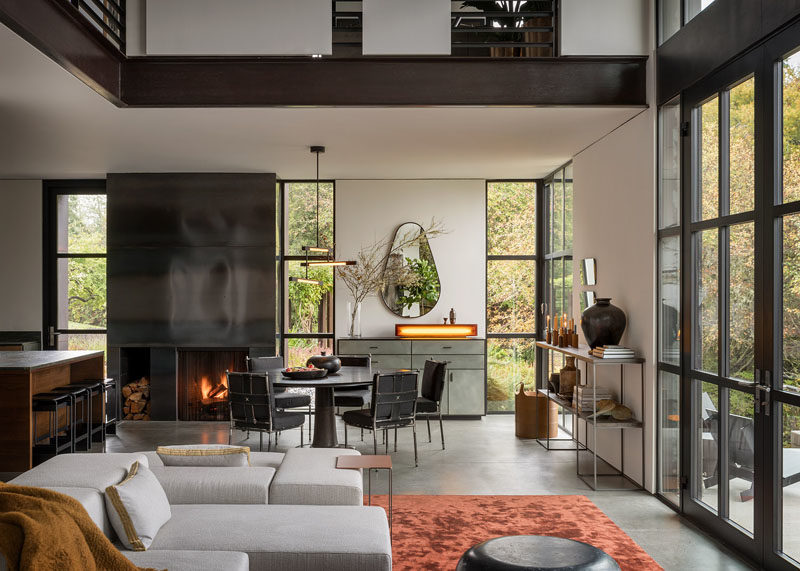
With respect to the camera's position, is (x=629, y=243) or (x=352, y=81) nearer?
(x=352, y=81)

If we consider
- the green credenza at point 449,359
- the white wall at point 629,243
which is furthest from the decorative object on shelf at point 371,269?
the white wall at point 629,243

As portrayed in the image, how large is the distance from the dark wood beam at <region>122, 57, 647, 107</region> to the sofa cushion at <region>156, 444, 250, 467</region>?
2687 mm

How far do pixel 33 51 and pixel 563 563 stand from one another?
4.08 meters

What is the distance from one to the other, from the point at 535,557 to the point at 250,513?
150 cm

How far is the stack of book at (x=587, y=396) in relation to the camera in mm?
6340

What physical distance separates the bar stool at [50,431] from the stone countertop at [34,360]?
30cm

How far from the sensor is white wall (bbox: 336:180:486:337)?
9617 mm

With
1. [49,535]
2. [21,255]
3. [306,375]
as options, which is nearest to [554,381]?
[306,375]

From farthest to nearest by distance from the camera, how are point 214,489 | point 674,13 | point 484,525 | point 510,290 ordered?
point 510,290, point 674,13, point 484,525, point 214,489

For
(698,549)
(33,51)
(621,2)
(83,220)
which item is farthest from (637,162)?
(83,220)

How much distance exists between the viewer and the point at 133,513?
3.32 m

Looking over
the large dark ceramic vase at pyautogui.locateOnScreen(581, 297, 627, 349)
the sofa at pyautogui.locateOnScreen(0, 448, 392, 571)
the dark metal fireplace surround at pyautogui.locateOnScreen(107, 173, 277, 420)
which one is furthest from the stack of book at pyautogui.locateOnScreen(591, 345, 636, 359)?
the dark metal fireplace surround at pyautogui.locateOnScreen(107, 173, 277, 420)

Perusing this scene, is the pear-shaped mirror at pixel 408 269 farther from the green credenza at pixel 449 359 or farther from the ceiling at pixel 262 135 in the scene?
the ceiling at pixel 262 135

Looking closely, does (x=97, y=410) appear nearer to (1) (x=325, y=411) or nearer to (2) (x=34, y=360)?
(2) (x=34, y=360)
